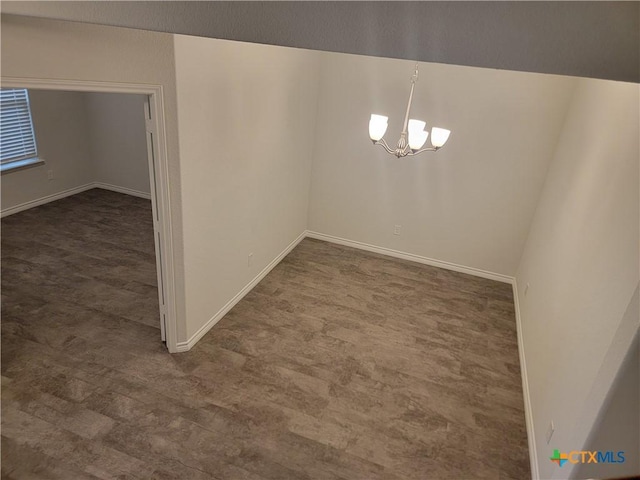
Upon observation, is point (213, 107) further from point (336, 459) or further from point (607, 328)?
point (607, 328)

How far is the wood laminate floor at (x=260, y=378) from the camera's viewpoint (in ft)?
8.38

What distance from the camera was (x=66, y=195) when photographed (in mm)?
5863

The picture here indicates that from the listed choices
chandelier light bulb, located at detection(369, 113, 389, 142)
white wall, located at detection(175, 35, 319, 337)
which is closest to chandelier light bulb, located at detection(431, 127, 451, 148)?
chandelier light bulb, located at detection(369, 113, 389, 142)

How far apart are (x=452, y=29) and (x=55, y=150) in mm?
5829

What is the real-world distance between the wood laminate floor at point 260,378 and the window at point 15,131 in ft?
3.31

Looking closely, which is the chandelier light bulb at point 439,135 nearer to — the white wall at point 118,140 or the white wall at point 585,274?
the white wall at point 585,274

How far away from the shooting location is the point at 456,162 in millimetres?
4605

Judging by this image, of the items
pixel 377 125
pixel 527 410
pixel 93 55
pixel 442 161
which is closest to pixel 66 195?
pixel 93 55

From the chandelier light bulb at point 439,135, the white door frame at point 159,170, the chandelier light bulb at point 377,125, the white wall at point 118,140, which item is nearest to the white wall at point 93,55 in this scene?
the white door frame at point 159,170

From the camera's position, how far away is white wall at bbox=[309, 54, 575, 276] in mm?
4262

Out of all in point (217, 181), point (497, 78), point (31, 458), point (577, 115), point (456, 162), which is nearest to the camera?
point (31, 458)

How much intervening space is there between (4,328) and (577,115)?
5.00m

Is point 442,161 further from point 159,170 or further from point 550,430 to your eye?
point 159,170

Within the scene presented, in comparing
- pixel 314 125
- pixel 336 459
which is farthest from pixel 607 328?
pixel 314 125
